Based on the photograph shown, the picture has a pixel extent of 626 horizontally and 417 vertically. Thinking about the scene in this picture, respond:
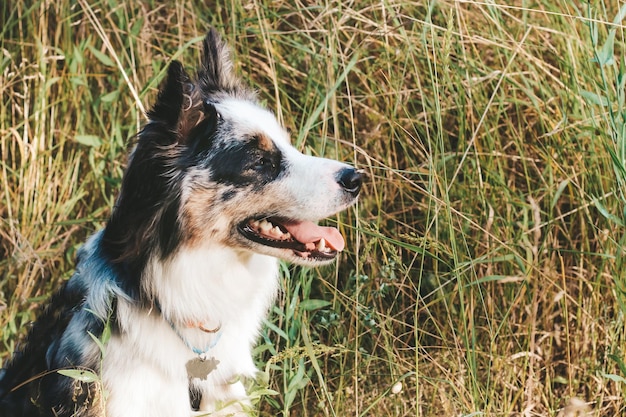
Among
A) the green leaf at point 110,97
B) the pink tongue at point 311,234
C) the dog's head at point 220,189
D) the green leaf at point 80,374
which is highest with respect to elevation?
the dog's head at point 220,189

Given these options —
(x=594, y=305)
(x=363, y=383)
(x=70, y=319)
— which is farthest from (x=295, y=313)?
(x=594, y=305)

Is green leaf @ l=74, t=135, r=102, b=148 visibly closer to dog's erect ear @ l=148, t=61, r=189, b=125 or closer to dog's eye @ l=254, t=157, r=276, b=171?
dog's erect ear @ l=148, t=61, r=189, b=125

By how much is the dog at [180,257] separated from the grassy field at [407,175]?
12.0 inches

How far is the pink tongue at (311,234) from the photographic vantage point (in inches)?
105

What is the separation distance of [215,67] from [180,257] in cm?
72

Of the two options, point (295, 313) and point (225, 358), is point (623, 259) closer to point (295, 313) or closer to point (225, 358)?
point (295, 313)

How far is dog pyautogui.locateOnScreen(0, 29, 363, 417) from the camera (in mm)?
2549

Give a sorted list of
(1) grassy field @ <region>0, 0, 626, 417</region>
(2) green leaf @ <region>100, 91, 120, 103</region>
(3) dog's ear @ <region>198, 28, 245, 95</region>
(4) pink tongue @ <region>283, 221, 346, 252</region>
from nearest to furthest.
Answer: (4) pink tongue @ <region>283, 221, 346, 252</region>
(3) dog's ear @ <region>198, 28, 245, 95</region>
(1) grassy field @ <region>0, 0, 626, 417</region>
(2) green leaf @ <region>100, 91, 120, 103</region>

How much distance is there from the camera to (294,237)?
267 cm

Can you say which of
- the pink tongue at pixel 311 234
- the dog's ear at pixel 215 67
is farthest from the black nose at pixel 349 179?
the dog's ear at pixel 215 67

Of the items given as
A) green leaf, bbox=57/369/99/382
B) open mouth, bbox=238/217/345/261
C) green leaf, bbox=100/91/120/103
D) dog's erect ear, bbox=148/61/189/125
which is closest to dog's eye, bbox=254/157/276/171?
open mouth, bbox=238/217/345/261

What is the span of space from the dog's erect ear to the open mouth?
397mm

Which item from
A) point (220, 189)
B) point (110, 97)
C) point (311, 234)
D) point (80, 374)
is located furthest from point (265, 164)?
point (110, 97)

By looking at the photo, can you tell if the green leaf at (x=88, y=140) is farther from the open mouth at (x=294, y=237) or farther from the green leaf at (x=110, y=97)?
the open mouth at (x=294, y=237)
